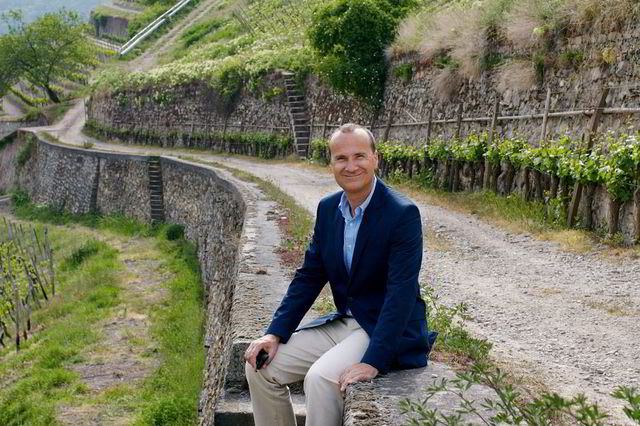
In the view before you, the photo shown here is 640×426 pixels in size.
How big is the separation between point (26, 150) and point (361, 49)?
23.6 m

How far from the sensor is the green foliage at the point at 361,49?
23781 mm

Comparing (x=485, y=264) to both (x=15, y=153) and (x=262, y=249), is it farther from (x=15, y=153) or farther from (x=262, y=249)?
(x=15, y=153)

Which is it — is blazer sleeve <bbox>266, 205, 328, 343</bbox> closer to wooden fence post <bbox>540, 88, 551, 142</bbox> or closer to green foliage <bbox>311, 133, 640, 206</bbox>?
green foliage <bbox>311, 133, 640, 206</bbox>

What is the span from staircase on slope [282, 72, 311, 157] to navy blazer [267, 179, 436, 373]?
23.4 meters

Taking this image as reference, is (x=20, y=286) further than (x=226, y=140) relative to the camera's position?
No

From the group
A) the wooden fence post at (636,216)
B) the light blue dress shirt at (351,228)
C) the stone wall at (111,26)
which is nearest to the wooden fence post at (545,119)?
the wooden fence post at (636,216)

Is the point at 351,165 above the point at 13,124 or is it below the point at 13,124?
above

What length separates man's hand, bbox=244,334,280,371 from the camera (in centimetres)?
439

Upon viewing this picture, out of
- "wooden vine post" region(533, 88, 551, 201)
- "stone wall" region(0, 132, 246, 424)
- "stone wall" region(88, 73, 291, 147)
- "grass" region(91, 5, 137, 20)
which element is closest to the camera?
"stone wall" region(0, 132, 246, 424)

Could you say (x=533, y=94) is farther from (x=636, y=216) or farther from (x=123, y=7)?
(x=123, y=7)

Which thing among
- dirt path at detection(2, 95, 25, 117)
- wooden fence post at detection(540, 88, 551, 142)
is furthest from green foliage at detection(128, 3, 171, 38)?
wooden fence post at detection(540, 88, 551, 142)

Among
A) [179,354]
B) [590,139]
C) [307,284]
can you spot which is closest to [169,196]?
[179,354]

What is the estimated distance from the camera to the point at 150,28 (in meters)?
62.9

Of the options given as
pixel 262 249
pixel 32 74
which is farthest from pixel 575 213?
pixel 32 74
